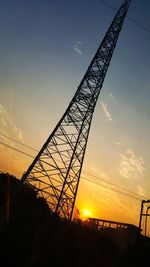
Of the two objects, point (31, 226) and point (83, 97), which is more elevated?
point (83, 97)

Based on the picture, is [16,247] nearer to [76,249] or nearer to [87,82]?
[76,249]

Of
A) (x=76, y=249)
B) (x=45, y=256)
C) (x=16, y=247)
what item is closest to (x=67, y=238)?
(x=76, y=249)

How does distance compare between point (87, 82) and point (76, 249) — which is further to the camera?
point (87, 82)

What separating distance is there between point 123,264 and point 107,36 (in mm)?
17780

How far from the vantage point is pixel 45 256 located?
1059 cm

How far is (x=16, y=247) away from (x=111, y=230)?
123 ft

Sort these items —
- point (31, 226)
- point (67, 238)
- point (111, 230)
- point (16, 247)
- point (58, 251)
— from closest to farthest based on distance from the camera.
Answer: point (16, 247)
point (58, 251)
point (31, 226)
point (67, 238)
point (111, 230)

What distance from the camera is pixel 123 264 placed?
14.5 meters

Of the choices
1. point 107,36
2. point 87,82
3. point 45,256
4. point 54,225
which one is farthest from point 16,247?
point 107,36

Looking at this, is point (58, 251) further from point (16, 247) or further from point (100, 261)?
point (100, 261)

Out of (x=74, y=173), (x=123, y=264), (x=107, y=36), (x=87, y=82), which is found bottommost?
(x=123, y=264)

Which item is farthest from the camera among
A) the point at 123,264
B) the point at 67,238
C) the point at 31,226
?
the point at 123,264

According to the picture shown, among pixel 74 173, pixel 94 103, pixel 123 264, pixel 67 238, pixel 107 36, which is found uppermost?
pixel 107 36

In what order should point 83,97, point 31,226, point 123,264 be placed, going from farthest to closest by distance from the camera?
point 83,97 < point 123,264 < point 31,226
